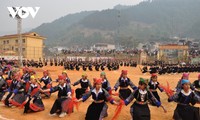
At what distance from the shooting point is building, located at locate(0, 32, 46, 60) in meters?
53.0

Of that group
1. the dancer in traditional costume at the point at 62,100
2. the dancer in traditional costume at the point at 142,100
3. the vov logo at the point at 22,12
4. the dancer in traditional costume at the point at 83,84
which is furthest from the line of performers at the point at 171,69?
the dancer in traditional costume at the point at 142,100

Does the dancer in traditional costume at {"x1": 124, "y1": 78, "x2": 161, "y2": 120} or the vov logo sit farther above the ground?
the vov logo

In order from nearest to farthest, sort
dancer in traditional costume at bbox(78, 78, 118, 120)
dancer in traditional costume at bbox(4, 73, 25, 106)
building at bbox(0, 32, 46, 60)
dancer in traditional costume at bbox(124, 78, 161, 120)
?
1. dancer in traditional costume at bbox(124, 78, 161, 120)
2. dancer in traditional costume at bbox(78, 78, 118, 120)
3. dancer in traditional costume at bbox(4, 73, 25, 106)
4. building at bbox(0, 32, 46, 60)

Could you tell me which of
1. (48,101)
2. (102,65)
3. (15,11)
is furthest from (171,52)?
(48,101)

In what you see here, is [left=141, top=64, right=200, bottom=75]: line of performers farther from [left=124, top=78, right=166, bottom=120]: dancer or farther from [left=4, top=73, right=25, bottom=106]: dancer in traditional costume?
[left=124, top=78, right=166, bottom=120]: dancer

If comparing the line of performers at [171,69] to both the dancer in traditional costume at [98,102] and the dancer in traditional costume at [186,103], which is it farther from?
the dancer in traditional costume at [186,103]

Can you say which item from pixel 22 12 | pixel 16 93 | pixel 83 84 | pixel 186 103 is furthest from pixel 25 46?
pixel 186 103

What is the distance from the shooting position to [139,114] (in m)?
8.96

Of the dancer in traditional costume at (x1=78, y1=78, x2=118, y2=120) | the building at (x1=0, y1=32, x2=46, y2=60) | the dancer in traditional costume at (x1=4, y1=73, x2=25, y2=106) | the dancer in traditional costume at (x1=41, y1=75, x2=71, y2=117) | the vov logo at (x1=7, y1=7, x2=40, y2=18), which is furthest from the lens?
the building at (x1=0, y1=32, x2=46, y2=60)

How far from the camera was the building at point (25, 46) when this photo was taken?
53.0m

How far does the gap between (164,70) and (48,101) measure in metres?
26.4

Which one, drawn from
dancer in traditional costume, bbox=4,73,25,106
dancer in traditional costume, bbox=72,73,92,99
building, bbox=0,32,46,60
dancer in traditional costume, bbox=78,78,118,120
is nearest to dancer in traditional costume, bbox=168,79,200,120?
dancer in traditional costume, bbox=78,78,118,120

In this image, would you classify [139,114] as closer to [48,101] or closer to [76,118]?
[76,118]

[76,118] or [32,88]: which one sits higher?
[32,88]
